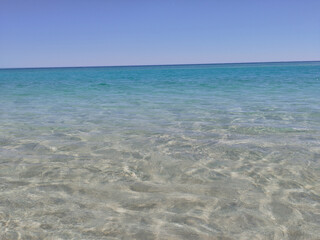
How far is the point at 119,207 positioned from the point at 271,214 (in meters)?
1.54

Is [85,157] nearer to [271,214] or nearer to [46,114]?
[271,214]

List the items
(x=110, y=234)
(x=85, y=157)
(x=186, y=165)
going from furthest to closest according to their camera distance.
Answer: (x=85, y=157) → (x=186, y=165) → (x=110, y=234)

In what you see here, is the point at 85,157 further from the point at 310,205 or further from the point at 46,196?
the point at 310,205

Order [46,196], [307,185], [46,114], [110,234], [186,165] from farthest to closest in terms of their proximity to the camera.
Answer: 1. [46,114]
2. [186,165]
3. [307,185]
4. [46,196]
5. [110,234]

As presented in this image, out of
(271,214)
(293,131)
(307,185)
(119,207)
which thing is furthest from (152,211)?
(293,131)

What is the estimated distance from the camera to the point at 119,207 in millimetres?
3139

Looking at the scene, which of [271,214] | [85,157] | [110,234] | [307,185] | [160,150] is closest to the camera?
[110,234]

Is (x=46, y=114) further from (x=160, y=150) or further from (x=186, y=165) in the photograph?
(x=186, y=165)

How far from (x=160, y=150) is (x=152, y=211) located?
2.19 m

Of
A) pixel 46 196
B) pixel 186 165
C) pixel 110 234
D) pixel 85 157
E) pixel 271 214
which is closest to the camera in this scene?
pixel 110 234

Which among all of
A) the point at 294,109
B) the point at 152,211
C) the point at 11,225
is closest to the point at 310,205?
the point at 152,211

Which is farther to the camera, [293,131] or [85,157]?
[293,131]

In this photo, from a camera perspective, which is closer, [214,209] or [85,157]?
[214,209]

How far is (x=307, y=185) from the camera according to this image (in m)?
3.64
